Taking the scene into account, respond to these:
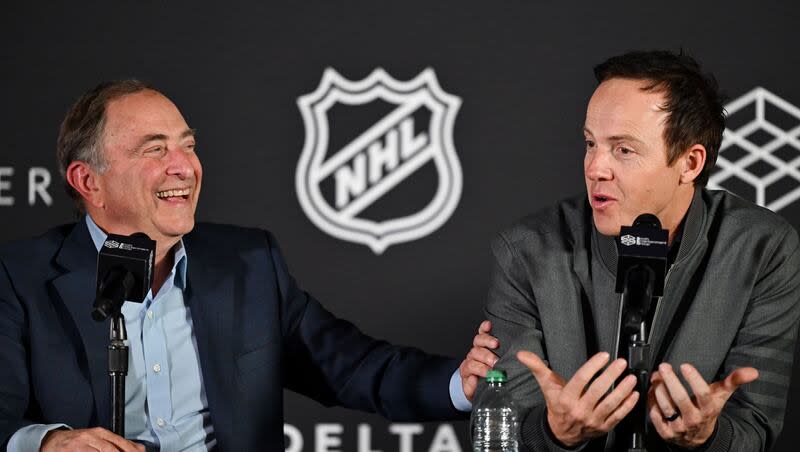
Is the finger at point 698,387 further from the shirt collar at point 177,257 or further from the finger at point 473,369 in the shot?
the shirt collar at point 177,257

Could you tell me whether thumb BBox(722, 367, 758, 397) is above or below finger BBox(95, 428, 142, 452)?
above

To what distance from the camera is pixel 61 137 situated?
3.18 metres

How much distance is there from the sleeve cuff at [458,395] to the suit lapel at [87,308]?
0.81m

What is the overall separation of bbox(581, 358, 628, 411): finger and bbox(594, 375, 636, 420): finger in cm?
1

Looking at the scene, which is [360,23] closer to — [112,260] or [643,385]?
[112,260]

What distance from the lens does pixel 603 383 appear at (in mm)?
2303

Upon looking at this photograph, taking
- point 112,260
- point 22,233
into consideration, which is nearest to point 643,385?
point 112,260

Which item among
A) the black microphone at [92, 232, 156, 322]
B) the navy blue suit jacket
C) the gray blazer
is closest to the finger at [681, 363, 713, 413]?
the gray blazer

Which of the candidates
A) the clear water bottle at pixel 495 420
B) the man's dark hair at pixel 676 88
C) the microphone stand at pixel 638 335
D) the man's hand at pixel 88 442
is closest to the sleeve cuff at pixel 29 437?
the man's hand at pixel 88 442

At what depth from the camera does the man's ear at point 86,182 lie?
311cm

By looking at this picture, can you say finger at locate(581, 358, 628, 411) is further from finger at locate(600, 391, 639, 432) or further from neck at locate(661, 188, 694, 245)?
neck at locate(661, 188, 694, 245)

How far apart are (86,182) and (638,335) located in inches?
61.7

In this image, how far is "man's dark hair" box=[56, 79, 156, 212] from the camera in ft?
10.1

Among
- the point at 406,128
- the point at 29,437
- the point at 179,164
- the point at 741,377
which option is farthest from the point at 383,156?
the point at 741,377
